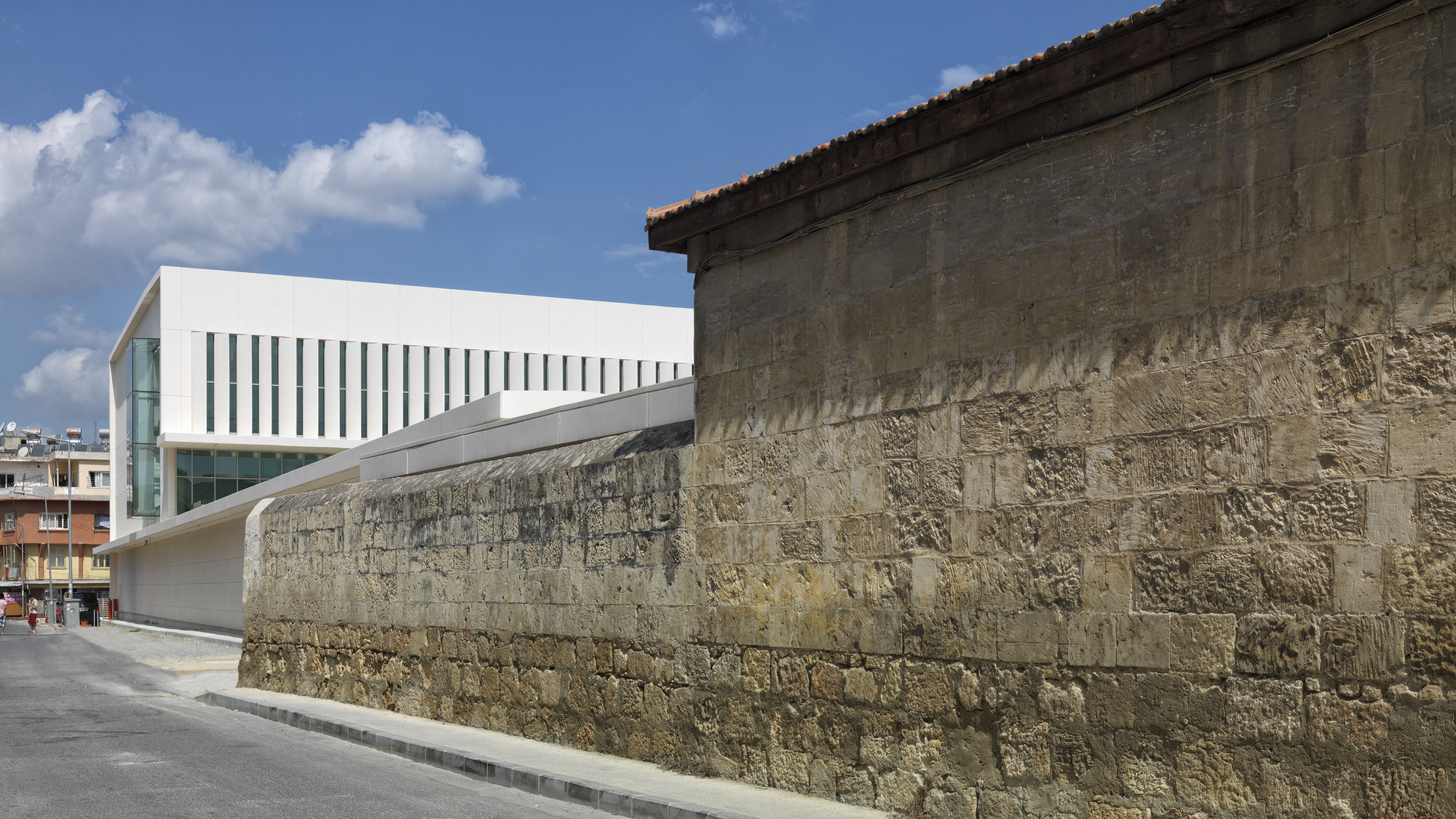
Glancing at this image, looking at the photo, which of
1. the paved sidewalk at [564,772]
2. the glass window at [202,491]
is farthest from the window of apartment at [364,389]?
the paved sidewalk at [564,772]

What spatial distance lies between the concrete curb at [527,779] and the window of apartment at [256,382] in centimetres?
3530

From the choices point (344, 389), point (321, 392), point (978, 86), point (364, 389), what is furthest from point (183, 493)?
point (978, 86)

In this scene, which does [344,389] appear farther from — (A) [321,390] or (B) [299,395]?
(B) [299,395]

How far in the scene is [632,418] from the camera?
12.0 m

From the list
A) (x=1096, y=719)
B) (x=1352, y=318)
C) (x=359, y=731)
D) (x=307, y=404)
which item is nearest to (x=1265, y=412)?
(x=1352, y=318)

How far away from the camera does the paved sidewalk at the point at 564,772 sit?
7980mm

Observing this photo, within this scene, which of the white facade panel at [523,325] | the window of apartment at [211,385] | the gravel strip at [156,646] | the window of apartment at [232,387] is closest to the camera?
the gravel strip at [156,646]

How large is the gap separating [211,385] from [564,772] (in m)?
41.0

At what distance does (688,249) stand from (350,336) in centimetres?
4083

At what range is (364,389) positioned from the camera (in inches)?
1911

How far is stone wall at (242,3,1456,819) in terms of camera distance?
5.39m

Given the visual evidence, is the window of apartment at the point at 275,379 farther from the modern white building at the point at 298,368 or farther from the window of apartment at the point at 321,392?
the window of apartment at the point at 321,392

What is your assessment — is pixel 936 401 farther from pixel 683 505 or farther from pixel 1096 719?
pixel 683 505

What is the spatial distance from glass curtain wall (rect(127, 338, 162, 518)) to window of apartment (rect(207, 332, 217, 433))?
168cm
